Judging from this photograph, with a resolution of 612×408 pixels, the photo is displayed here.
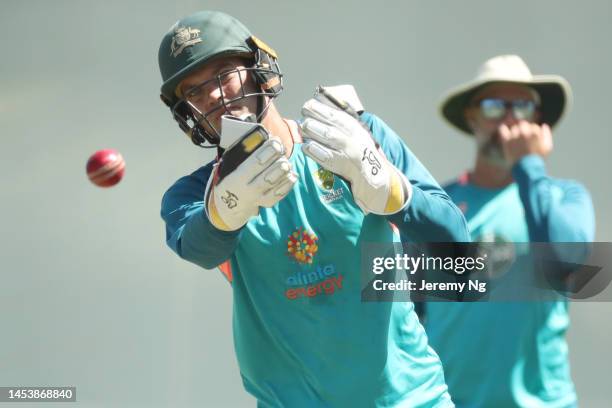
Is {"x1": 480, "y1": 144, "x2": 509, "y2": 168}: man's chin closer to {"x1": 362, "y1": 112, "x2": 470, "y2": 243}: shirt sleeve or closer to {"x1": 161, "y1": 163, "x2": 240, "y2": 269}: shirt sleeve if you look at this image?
{"x1": 362, "y1": 112, "x2": 470, "y2": 243}: shirt sleeve

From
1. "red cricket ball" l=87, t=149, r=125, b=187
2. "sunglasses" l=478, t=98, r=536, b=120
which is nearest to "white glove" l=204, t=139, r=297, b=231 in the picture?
"sunglasses" l=478, t=98, r=536, b=120

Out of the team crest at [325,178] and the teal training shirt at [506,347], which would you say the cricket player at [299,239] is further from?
the teal training shirt at [506,347]

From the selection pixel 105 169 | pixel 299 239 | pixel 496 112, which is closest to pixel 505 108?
pixel 496 112

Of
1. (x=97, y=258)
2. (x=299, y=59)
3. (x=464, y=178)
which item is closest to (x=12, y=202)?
(x=97, y=258)

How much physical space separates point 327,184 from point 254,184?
0.36 m

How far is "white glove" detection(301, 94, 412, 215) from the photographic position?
2.43 m

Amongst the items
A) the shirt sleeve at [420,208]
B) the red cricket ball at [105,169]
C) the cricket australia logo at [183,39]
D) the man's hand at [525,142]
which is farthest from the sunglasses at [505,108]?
the red cricket ball at [105,169]

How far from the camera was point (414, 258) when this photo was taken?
112 inches

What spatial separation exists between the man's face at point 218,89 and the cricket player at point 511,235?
2.57 ft

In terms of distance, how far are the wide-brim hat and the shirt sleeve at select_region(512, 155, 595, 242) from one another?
60cm

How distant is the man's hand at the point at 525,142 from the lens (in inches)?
122

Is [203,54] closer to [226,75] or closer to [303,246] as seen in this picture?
[226,75]

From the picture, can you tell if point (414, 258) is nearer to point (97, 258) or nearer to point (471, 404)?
point (471, 404)

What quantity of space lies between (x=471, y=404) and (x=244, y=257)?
3.09ft
